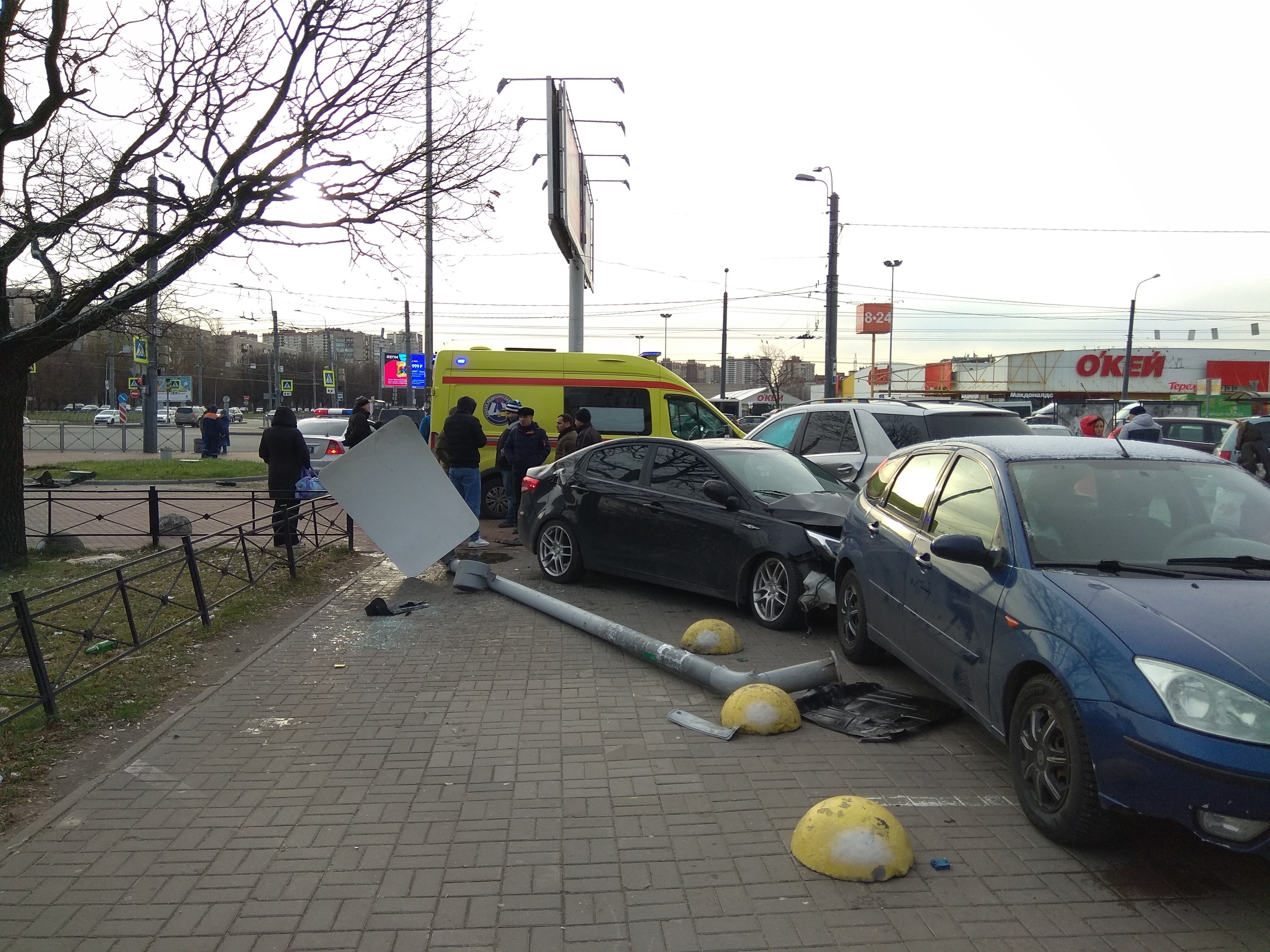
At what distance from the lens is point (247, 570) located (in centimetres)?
859

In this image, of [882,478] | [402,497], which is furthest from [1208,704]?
[402,497]

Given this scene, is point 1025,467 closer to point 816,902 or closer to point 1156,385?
point 816,902

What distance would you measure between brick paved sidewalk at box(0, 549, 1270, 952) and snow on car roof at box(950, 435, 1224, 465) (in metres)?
1.53

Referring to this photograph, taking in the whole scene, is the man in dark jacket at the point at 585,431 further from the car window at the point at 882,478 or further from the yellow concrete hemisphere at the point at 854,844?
the yellow concrete hemisphere at the point at 854,844

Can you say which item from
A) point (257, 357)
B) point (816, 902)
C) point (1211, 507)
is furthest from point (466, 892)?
point (257, 357)

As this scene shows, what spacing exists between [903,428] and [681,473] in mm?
3406

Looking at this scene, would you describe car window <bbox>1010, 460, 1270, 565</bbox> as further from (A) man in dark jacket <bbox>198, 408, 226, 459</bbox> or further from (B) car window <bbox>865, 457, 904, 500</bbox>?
(A) man in dark jacket <bbox>198, 408, 226, 459</bbox>

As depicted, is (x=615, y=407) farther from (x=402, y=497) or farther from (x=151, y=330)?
(x=151, y=330)

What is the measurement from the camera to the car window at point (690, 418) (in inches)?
555

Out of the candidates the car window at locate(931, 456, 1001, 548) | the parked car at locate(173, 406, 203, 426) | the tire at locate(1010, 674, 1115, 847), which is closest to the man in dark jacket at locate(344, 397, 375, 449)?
the car window at locate(931, 456, 1001, 548)

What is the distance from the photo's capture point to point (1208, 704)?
3064 mm

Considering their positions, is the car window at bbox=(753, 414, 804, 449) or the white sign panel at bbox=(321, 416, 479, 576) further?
the car window at bbox=(753, 414, 804, 449)

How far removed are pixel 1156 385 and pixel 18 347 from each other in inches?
2578

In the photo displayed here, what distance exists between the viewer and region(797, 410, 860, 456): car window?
10.7 m
